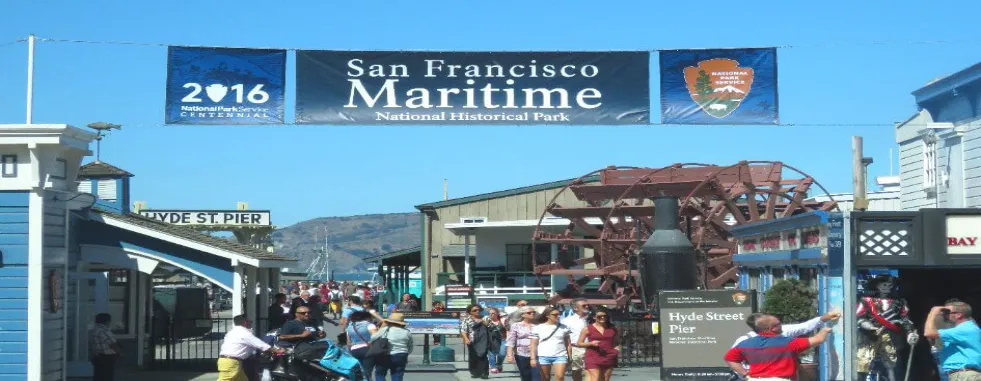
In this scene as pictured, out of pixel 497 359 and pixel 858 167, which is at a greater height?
pixel 858 167

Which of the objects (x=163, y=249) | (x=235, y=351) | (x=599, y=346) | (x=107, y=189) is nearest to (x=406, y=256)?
(x=107, y=189)

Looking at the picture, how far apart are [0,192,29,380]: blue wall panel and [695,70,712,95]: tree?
951 centimetres

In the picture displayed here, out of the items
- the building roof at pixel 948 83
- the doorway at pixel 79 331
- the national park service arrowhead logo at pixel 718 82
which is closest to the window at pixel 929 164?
the building roof at pixel 948 83

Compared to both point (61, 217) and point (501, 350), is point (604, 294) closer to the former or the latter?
point (501, 350)

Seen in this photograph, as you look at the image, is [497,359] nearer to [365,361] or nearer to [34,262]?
[365,361]

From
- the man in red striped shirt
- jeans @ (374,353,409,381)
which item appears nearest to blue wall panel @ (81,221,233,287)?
jeans @ (374,353,409,381)

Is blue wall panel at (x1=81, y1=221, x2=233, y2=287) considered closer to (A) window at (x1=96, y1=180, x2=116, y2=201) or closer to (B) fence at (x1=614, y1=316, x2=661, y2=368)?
(B) fence at (x1=614, y1=316, x2=661, y2=368)

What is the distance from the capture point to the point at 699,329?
14289 millimetres

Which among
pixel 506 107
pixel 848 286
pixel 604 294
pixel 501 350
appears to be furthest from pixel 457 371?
pixel 848 286

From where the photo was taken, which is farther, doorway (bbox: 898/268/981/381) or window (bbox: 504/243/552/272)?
window (bbox: 504/243/552/272)

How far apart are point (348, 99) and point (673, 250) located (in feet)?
19.0

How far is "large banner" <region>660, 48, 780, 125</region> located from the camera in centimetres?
1956

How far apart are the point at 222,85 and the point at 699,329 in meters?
8.30

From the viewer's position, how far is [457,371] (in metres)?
22.5
